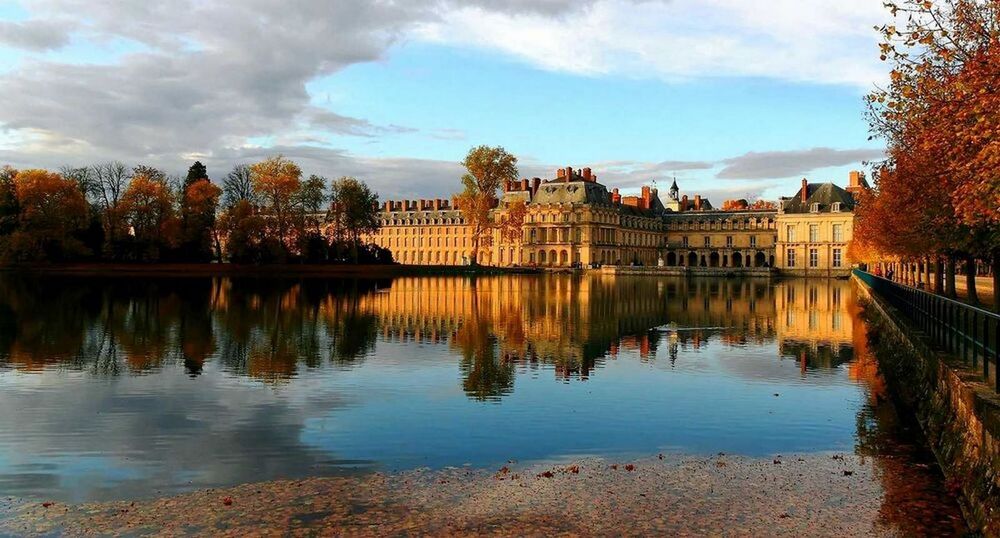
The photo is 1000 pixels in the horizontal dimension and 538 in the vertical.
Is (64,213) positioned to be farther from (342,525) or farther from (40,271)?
(342,525)

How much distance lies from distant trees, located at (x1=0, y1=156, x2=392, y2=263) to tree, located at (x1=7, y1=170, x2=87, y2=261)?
8 cm

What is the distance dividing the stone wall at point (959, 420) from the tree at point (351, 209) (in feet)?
221

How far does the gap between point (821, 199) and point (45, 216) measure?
88.9 meters

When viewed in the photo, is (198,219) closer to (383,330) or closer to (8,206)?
(8,206)

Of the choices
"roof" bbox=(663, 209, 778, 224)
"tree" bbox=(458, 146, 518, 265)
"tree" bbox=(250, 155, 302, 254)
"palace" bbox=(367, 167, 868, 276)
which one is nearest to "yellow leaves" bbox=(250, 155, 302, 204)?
"tree" bbox=(250, 155, 302, 254)

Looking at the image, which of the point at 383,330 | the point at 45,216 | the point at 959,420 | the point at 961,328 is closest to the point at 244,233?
the point at 45,216

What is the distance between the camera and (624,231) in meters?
128

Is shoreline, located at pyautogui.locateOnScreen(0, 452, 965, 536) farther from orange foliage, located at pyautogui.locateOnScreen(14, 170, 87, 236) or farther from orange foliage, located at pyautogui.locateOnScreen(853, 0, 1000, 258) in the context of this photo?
orange foliage, located at pyautogui.locateOnScreen(14, 170, 87, 236)

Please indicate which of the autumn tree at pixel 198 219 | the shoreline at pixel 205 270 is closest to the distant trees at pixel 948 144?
the shoreline at pixel 205 270

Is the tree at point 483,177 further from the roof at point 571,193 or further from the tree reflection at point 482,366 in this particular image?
the tree reflection at point 482,366

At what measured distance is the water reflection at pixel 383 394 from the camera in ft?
35.8

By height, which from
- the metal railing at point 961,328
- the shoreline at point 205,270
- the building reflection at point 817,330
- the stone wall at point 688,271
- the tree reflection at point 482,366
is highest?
the metal railing at point 961,328

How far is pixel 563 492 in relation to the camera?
934 cm

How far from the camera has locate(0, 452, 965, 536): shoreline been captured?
26.7 ft
